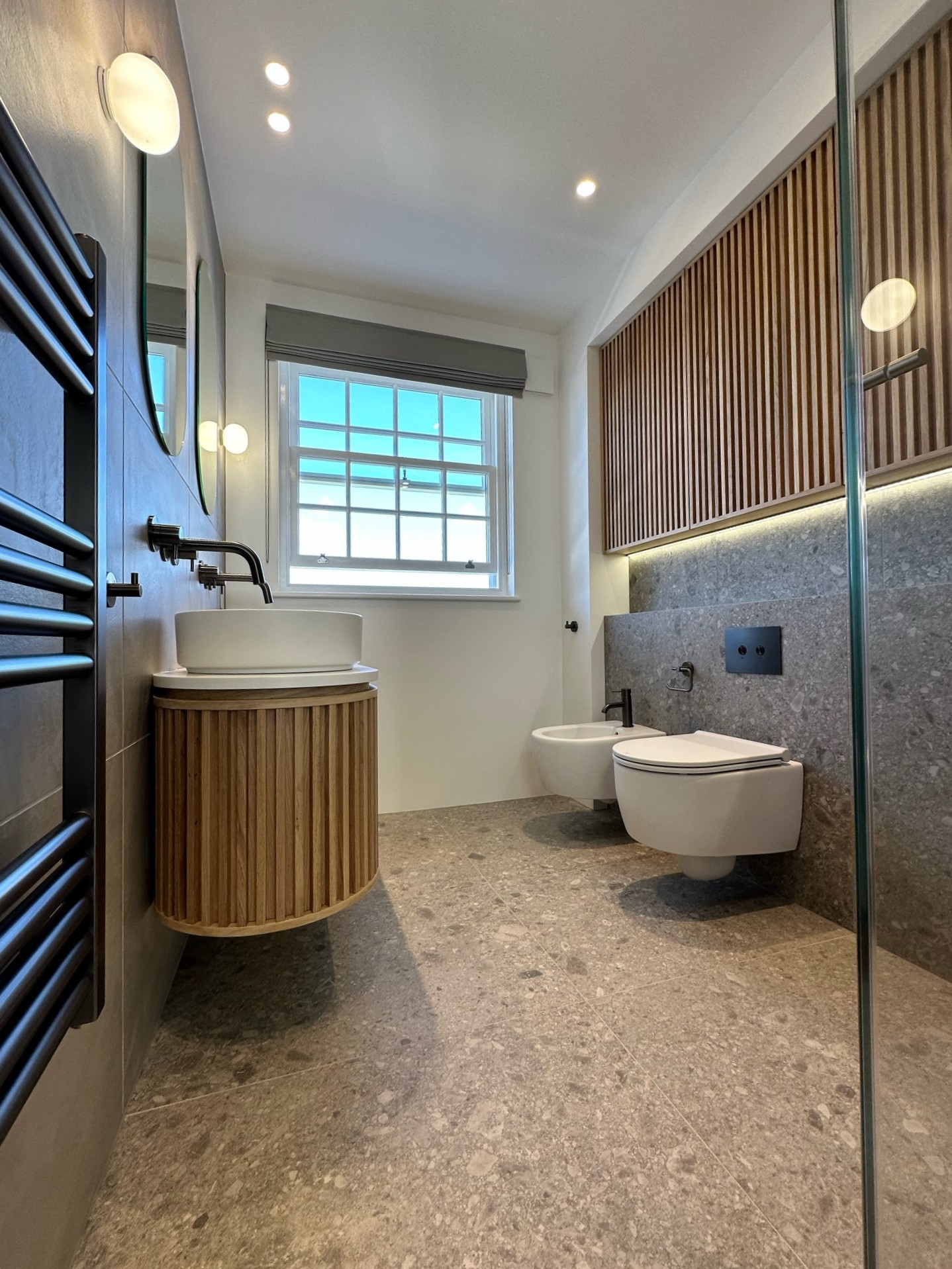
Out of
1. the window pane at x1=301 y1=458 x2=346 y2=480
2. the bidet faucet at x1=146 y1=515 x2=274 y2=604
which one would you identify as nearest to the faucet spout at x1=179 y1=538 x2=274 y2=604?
the bidet faucet at x1=146 y1=515 x2=274 y2=604

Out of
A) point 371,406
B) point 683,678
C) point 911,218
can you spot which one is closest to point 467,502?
point 371,406

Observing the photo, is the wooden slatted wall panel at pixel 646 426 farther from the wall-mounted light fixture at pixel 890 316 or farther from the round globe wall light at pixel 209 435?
the round globe wall light at pixel 209 435

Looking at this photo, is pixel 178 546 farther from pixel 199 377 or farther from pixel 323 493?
pixel 323 493

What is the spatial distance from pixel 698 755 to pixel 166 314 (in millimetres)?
1874

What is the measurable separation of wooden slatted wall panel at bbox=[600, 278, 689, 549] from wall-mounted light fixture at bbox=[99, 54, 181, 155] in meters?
1.84

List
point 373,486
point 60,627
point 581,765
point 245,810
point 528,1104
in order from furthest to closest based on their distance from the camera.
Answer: point 373,486
point 581,765
point 245,810
point 528,1104
point 60,627

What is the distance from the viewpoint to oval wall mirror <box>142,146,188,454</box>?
119 centimetres

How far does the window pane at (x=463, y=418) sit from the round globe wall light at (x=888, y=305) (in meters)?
2.20

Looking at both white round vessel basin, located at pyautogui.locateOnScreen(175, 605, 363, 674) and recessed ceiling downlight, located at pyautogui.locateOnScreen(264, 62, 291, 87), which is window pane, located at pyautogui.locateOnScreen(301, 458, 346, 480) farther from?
white round vessel basin, located at pyautogui.locateOnScreen(175, 605, 363, 674)

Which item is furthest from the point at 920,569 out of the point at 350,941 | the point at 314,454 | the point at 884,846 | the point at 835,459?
the point at 314,454

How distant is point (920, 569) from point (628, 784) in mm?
938

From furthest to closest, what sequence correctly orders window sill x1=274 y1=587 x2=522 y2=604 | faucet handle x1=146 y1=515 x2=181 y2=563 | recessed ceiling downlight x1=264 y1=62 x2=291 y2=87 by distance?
window sill x1=274 y1=587 x2=522 y2=604 < recessed ceiling downlight x1=264 y1=62 x2=291 y2=87 < faucet handle x1=146 y1=515 x2=181 y2=563

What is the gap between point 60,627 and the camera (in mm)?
530

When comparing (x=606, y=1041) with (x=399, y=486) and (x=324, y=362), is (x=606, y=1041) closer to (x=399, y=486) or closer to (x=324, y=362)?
(x=399, y=486)
